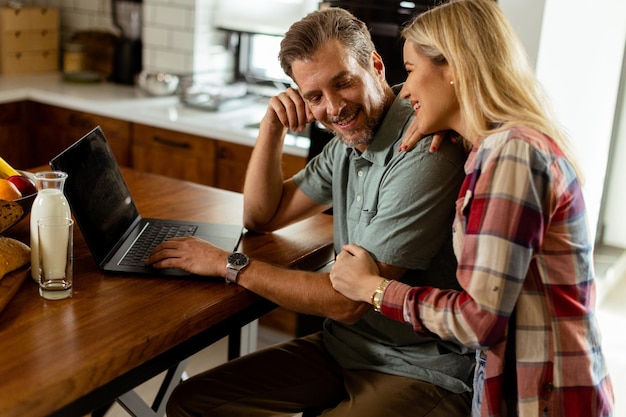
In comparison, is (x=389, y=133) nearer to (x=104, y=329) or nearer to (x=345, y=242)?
(x=345, y=242)

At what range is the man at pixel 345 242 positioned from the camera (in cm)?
169

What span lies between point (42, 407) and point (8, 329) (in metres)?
0.25

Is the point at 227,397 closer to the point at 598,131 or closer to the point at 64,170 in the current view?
the point at 64,170

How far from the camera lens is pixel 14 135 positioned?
4.06 metres

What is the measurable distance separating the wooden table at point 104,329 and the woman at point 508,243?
0.33 m

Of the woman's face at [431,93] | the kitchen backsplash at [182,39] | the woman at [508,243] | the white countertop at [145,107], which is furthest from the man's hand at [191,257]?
the kitchen backsplash at [182,39]

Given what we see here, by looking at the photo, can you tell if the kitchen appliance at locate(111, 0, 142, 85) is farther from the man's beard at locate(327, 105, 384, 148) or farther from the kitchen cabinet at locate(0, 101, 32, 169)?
the man's beard at locate(327, 105, 384, 148)

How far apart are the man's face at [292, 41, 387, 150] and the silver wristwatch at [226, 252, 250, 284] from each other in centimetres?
40

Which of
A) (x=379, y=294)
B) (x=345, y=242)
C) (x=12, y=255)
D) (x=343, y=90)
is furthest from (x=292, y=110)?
(x=12, y=255)

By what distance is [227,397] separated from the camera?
191 centimetres

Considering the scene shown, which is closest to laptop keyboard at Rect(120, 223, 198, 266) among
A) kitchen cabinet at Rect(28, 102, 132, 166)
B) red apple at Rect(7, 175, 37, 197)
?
Answer: red apple at Rect(7, 175, 37, 197)

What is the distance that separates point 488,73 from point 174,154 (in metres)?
2.41

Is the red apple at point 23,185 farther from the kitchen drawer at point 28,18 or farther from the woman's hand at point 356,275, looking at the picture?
the kitchen drawer at point 28,18

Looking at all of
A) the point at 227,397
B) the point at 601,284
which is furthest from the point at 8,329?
the point at 601,284
